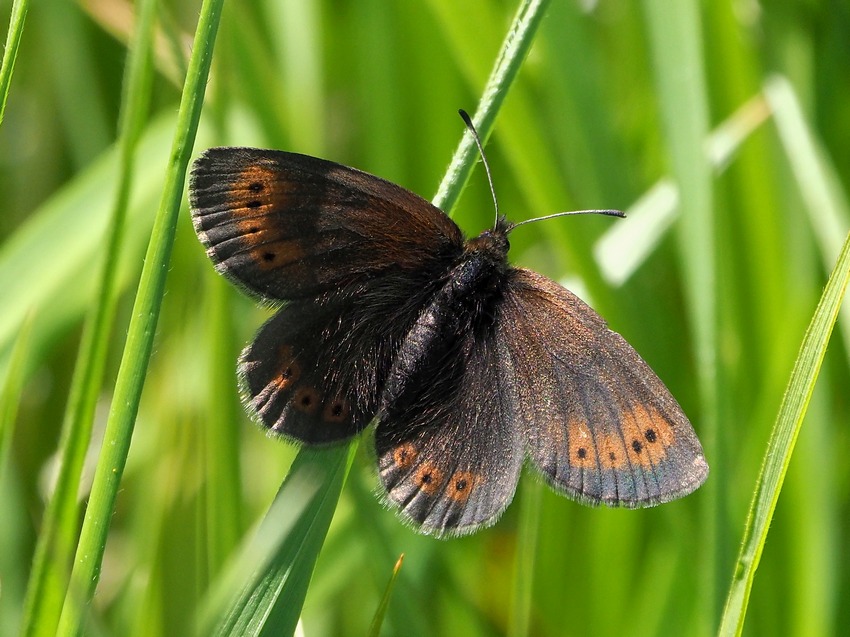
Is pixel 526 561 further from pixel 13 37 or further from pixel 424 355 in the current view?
pixel 13 37

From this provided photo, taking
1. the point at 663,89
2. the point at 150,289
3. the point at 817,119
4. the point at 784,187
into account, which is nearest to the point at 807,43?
the point at 817,119

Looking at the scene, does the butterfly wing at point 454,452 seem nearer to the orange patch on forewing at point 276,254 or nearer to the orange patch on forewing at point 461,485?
the orange patch on forewing at point 461,485

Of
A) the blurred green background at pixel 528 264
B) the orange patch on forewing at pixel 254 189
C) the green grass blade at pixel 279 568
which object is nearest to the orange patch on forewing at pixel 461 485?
the blurred green background at pixel 528 264

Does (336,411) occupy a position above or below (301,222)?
below

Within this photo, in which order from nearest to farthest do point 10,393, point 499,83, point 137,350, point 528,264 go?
point 137,350
point 10,393
point 499,83
point 528,264

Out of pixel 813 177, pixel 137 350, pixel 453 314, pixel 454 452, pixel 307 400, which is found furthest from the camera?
pixel 813 177

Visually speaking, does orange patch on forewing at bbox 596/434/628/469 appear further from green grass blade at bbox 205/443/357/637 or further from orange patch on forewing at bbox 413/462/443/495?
green grass blade at bbox 205/443/357/637

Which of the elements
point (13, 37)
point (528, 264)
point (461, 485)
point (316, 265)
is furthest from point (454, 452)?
point (528, 264)
